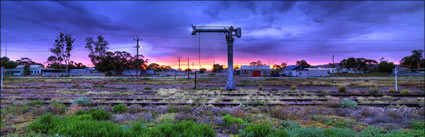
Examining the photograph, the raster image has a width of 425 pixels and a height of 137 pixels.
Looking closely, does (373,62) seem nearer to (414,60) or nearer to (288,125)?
(414,60)

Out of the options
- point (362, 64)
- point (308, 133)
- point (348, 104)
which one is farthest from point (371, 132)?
point (362, 64)

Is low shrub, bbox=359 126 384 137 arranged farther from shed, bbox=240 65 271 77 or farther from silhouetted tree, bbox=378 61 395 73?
silhouetted tree, bbox=378 61 395 73

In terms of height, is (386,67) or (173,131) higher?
(386,67)

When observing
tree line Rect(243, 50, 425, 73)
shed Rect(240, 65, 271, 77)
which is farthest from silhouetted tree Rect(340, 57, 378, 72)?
shed Rect(240, 65, 271, 77)

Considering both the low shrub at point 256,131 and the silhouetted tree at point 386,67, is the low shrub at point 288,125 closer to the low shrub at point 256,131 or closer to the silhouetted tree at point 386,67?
the low shrub at point 256,131

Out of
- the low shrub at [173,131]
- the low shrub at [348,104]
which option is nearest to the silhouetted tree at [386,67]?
the low shrub at [348,104]

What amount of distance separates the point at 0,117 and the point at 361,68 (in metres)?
124

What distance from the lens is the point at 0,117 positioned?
7332 mm

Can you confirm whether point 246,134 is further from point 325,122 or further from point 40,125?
point 40,125

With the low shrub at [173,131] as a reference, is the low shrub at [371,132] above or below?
below

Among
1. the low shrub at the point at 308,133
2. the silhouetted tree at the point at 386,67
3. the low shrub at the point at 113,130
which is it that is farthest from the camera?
the silhouetted tree at the point at 386,67

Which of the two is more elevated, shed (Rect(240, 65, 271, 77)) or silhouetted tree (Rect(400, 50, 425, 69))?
silhouetted tree (Rect(400, 50, 425, 69))

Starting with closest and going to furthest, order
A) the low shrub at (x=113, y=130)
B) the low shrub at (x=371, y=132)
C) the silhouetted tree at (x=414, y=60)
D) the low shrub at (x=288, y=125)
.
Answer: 1. the low shrub at (x=113, y=130)
2. the low shrub at (x=371, y=132)
3. the low shrub at (x=288, y=125)
4. the silhouetted tree at (x=414, y=60)

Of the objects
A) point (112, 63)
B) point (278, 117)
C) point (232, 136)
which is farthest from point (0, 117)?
point (112, 63)
